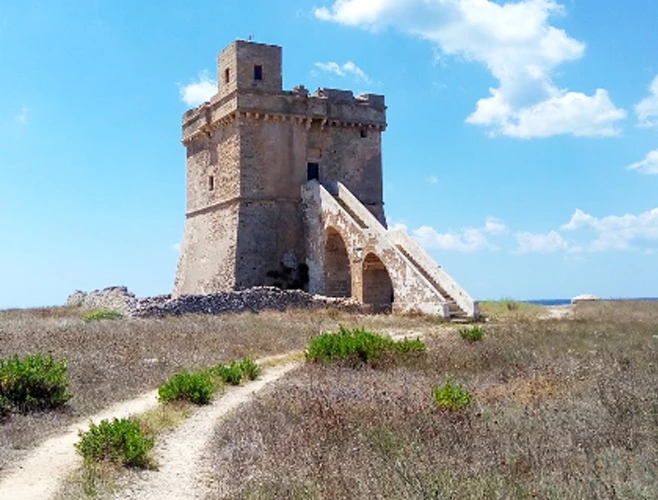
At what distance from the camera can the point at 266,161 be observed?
24578mm

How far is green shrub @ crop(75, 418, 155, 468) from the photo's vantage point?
19.8ft

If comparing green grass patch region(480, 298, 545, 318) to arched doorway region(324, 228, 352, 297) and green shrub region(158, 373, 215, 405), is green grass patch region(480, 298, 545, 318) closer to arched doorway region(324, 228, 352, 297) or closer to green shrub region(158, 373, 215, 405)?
arched doorway region(324, 228, 352, 297)

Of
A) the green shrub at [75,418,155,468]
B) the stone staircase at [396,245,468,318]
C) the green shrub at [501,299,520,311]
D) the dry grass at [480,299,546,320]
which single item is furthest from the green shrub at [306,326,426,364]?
the green shrub at [501,299,520,311]

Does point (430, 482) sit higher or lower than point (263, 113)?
lower

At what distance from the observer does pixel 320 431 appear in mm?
6453

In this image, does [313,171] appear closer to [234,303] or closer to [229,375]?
[234,303]

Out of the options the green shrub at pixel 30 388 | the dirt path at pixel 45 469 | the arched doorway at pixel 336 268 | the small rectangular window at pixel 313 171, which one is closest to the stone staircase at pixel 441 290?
the arched doorway at pixel 336 268

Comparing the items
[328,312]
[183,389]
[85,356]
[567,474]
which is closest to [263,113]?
[328,312]

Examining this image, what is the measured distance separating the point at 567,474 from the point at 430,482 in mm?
995

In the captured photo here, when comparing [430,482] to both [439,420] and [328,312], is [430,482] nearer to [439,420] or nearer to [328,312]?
[439,420]

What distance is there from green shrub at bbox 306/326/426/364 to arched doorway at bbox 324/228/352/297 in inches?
488

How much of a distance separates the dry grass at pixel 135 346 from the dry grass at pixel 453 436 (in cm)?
202

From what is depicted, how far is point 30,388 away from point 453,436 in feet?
16.9


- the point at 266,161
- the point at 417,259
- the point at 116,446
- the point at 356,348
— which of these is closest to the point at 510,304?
the point at 417,259
